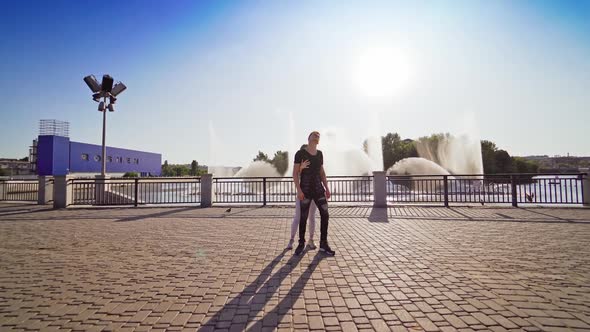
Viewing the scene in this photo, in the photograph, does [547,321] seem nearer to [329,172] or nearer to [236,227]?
[236,227]

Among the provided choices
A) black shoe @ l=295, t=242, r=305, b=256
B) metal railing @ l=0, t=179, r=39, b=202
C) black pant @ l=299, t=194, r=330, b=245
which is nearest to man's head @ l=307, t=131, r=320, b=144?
black pant @ l=299, t=194, r=330, b=245

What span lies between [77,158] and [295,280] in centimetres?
6030

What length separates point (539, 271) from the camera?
414cm

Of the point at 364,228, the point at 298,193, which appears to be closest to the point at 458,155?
the point at 364,228

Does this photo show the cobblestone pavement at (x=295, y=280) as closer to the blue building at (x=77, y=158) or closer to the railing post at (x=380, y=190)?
the railing post at (x=380, y=190)

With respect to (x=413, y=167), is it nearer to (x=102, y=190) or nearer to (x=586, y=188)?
(x=586, y=188)

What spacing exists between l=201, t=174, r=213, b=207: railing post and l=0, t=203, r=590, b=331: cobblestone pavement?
563 cm

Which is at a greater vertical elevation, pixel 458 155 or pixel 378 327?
pixel 458 155

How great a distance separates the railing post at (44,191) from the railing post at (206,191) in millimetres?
8362

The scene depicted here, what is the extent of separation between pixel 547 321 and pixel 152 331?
3.64 m

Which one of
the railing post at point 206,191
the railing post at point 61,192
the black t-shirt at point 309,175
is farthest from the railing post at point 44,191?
the black t-shirt at point 309,175

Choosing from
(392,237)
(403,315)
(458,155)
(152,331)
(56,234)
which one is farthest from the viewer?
(458,155)

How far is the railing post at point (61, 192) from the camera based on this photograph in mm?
13239

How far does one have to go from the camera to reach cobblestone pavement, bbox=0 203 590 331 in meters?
2.83
